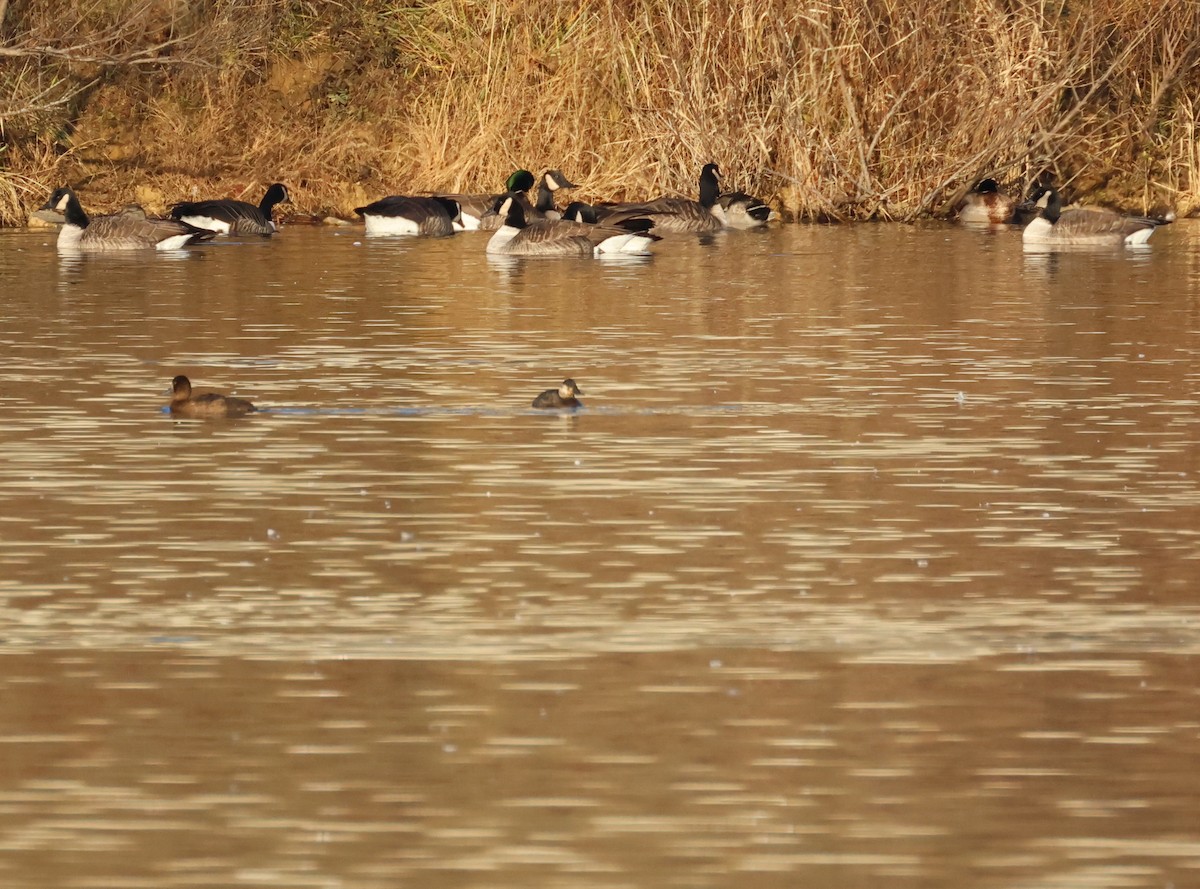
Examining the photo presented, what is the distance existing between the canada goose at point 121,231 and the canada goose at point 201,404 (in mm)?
14246

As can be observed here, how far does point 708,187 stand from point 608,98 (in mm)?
3613

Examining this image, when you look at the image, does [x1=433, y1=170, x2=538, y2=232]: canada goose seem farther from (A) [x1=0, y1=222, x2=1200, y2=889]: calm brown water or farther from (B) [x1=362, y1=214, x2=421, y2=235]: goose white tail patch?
(A) [x1=0, y1=222, x2=1200, y2=889]: calm brown water

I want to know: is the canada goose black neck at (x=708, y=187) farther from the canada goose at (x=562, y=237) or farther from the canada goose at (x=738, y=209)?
the canada goose at (x=562, y=237)

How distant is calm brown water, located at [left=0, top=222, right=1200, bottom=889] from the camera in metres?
6.42

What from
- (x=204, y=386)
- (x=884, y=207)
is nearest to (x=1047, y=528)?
(x=204, y=386)

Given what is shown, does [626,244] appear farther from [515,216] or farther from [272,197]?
[272,197]

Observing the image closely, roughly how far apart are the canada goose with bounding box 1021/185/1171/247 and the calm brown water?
1039 cm

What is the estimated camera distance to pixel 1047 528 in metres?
10.5

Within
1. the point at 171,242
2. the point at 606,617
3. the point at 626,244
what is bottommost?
the point at 606,617

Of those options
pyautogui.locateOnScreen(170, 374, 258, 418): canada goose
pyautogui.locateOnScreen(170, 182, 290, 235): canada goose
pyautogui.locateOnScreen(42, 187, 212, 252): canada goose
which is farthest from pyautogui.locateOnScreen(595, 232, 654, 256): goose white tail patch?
pyautogui.locateOnScreen(170, 374, 258, 418): canada goose

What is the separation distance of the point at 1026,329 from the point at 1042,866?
13.0 m

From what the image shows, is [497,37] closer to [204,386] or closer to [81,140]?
[81,140]

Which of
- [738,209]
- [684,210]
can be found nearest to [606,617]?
[684,210]

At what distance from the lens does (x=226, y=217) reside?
30.7 meters
